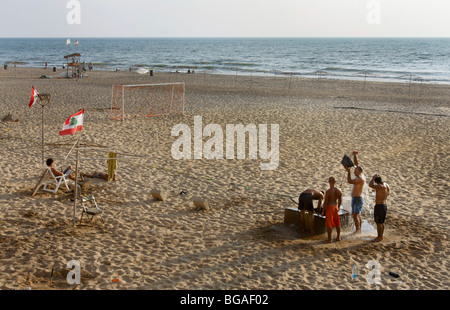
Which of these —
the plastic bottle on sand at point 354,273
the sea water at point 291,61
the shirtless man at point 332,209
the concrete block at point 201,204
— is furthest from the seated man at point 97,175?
the sea water at point 291,61

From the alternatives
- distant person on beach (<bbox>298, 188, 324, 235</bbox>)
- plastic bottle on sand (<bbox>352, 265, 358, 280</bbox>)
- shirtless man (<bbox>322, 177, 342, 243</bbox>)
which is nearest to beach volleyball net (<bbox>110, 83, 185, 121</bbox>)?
distant person on beach (<bbox>298, 188, 324, 235</bbox>)

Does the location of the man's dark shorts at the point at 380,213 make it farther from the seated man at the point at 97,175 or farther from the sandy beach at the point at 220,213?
the seated man at the point at 97,175

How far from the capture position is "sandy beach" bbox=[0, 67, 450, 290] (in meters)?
7.12

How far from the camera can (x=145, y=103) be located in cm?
2392

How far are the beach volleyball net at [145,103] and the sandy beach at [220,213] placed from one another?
119 centimetres

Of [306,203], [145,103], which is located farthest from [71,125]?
[145,103]

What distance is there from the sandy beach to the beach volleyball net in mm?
1195

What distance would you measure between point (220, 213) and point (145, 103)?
49.8 ft

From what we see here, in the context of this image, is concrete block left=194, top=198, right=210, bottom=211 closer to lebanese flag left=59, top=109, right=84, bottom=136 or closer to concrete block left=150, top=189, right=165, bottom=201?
concrete block left=150, top=189, right=165, bottom=201

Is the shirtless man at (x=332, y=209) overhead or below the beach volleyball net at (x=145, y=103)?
below

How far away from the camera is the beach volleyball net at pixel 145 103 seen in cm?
2070

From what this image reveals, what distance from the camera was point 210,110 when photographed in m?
22.3
